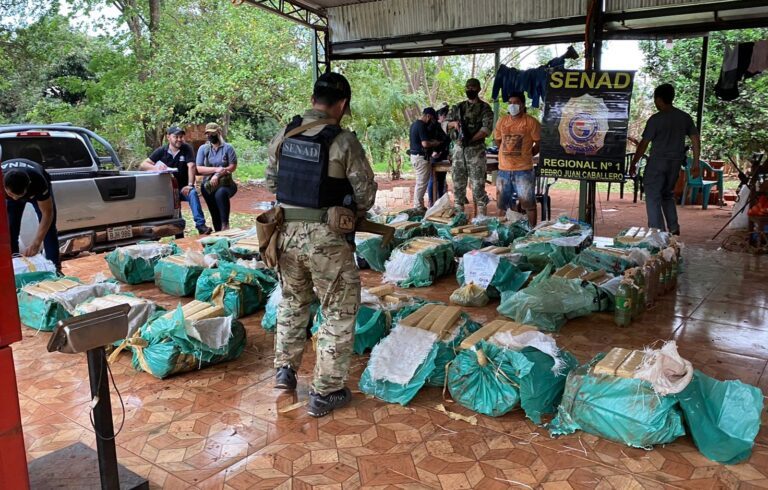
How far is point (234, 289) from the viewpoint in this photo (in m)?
4.80

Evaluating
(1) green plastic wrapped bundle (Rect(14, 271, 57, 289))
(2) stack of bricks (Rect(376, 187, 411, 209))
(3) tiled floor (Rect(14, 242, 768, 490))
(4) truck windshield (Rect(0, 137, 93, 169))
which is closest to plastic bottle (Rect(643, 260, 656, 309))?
(3) tiled floor (Rect(14, 242, 768, 490))

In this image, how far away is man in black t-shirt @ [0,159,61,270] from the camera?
438 centimetres

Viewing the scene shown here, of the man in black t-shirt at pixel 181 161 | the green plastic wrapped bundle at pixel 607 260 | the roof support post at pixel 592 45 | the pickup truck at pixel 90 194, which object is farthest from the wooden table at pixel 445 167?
the pickup truck at pixel 90 194

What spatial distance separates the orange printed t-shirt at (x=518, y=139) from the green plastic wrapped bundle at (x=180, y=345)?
499 cm

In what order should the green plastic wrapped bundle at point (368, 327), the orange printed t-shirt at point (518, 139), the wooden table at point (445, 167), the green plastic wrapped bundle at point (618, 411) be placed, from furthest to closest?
the wooden table at point (445, 167)
the orange printed t-shirt at point (518, 139)
the green plastic wrapped bundle at point (368, 327)
the green plastic wrapped bundle at point (618, 411)

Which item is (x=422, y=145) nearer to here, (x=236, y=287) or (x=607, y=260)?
(x=607, y=260)

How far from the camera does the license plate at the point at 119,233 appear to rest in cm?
621

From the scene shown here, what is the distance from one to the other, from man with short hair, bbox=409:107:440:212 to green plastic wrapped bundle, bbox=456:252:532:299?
4641mm

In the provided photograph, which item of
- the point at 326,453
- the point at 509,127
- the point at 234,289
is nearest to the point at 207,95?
the point at 509,127

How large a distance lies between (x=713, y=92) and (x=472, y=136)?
365 inches

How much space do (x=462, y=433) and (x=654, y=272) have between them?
2.85 metres

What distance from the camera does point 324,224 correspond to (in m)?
3.12

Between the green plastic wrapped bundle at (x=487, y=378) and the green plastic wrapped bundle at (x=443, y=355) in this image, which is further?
the green plastic wrapped bundle at (x=443, y=355)

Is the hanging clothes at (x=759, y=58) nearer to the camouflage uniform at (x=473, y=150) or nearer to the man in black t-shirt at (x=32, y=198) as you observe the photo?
the camouflage uniform at (x=473, y=150)
